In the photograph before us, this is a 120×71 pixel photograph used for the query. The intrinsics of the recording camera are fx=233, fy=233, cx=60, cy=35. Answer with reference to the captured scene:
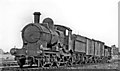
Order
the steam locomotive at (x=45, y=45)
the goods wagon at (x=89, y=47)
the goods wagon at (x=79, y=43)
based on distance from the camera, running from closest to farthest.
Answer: the steam locomotive at (x=45, y=45) → the goods wagon at (x=79, y=43) → the goods wagon at (x=89, y=47)

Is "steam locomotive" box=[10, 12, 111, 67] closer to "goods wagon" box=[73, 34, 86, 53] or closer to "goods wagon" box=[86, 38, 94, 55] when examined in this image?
"goods wagon" box=[73, 34, 86, 53]

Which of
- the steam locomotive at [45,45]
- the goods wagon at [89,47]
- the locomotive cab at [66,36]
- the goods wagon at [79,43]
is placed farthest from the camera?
the goods wagon at [89,47]

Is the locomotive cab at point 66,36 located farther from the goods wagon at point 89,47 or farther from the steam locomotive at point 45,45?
the goods wagon at point 89,47

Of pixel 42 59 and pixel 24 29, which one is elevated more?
pixel 24 29

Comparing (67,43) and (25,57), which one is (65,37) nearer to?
(67,43)

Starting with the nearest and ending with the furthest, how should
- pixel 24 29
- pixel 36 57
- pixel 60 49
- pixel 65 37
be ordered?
pixel 36 57 → pixel 24 29 → pixel 60 49 → pixel 65 37

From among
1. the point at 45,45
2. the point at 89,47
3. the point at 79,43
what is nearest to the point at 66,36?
the point at 79,43

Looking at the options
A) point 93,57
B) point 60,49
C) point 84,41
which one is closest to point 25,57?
point 60,49

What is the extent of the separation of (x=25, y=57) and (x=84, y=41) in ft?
42.1

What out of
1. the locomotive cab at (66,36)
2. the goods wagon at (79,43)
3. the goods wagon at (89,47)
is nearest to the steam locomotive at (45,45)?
the locomotive cab at (66,36)

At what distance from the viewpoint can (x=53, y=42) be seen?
19359mm

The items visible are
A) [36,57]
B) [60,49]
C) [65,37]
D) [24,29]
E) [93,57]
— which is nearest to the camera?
[36,57]

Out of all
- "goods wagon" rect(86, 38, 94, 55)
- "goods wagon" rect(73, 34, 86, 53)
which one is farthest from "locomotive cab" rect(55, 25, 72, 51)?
"goods wagon" rect(86, 38, 94, 55)

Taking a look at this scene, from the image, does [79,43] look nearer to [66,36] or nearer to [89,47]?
[66,36]
